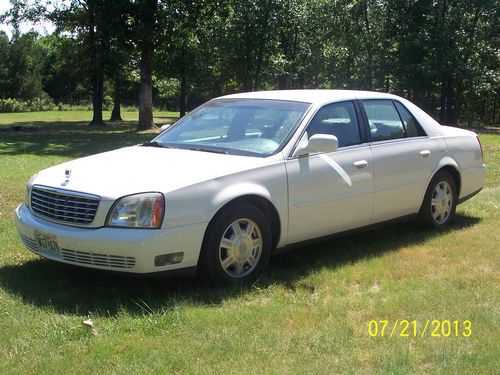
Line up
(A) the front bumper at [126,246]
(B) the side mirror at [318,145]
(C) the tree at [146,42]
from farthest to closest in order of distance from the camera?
(C) the tree at [146,42], (B) the side mirror at [318,145], (A) the front bumper at [126,246]

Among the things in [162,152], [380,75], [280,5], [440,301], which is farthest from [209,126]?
[380,75]

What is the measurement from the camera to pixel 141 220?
14.3ft

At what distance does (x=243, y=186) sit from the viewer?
15.6ft

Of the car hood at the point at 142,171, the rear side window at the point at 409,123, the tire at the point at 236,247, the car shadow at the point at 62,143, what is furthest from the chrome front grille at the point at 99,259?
the car shadow at the point at 62,143

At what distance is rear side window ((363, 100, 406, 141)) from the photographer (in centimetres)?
606

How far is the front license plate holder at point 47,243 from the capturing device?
4590 mm

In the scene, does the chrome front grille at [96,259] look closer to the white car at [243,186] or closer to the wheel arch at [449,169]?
the white car at [243,186]

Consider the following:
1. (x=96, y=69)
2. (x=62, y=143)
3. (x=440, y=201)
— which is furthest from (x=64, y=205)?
(x=96, y=69)

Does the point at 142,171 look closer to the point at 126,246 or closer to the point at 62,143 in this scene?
the point at 126,246

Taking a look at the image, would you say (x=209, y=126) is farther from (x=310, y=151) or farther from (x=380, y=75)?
(x=380, y=75)

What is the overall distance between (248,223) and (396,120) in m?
2.42

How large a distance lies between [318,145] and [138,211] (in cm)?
169

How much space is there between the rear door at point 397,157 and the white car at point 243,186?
15mm

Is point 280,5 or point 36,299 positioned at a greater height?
point 280,5
